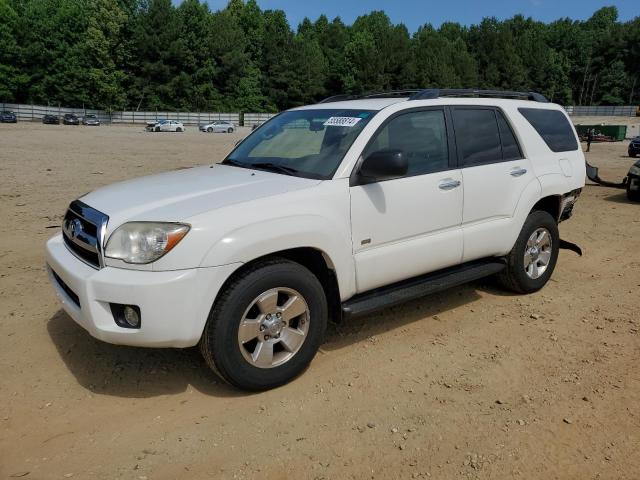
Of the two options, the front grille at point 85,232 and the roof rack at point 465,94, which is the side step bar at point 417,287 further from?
the front grille at point 85,232

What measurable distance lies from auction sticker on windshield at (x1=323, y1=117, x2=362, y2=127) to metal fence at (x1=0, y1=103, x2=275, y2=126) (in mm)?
65026

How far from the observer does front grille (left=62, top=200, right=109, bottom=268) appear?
3.13m

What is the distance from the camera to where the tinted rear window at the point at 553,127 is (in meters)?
5.05

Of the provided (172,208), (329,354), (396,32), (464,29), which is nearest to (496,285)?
(329,354)

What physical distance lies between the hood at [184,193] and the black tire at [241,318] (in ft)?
1.55

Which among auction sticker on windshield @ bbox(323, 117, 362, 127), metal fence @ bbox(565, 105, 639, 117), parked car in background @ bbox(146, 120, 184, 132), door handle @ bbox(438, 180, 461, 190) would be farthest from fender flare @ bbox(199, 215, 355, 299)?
metal fence @ bbox(565, 105, 639, 117)

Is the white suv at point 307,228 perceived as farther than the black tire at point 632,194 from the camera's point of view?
No

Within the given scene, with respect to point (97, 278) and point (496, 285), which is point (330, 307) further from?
point (496, 285)

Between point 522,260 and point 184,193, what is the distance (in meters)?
3.18

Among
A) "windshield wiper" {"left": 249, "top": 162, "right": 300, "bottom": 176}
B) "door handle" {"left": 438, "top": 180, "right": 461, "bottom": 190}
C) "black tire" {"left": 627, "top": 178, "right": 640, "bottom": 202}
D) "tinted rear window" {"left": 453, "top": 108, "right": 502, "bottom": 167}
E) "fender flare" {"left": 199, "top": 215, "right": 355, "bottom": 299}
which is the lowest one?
"black tire" {"left": 627, "top": 178, "right": 640, "bottom": 202}

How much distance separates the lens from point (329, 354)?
3.92m

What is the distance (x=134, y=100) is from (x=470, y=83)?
67080 mm

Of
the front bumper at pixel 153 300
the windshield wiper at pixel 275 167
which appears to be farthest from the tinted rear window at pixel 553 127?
the front bumper at pixel 153 300

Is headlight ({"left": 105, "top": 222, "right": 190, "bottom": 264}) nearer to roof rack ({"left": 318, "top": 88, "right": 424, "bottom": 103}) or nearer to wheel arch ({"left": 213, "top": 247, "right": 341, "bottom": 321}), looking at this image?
wheel arch ({"left": 213, "top": 247, "right": 341, "bottom": 321})
